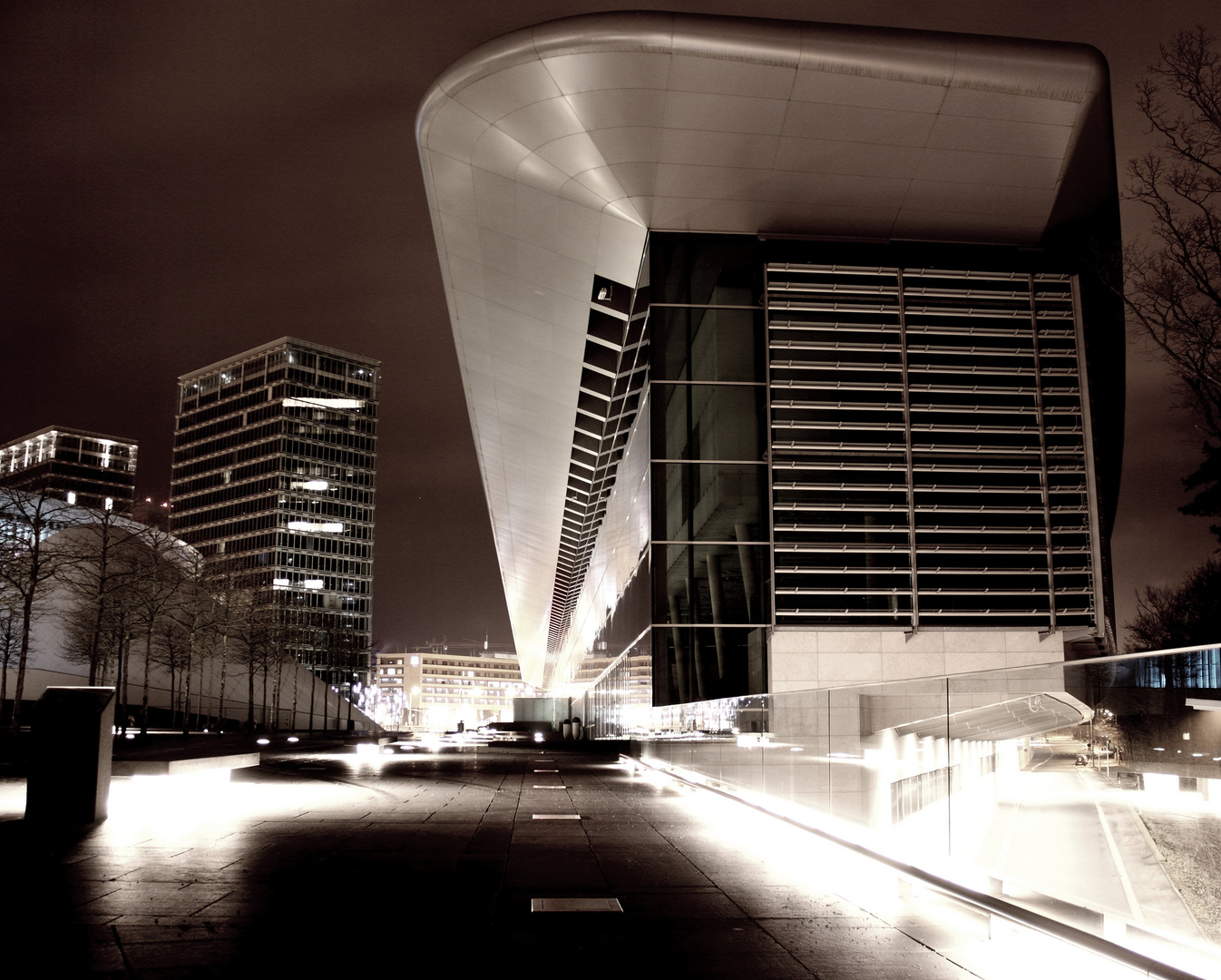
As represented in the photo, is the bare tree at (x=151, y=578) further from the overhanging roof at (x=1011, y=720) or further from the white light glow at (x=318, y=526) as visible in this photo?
the white light glow at (x=318, y=526)

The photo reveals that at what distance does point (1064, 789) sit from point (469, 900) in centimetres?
407

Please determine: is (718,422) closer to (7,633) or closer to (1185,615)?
(7,633)

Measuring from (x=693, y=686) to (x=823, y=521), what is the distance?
449 centimetres

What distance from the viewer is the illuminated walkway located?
6094 millimetres

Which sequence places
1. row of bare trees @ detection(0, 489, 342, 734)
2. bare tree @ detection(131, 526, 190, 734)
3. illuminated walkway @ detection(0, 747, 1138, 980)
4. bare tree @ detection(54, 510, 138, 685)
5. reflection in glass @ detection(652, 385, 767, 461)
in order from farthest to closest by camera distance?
bare tree @ detection(131, 526, 190, 734), bare tree @ detection(54, 510, 138, 685), row of bare trees @ detection(0, 489, 342, 734), reflection in glass @ detection(652, 385, 767, 461), illuminated walkway @ detection(0, 747, 1138, 980)

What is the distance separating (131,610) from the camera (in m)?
41.3

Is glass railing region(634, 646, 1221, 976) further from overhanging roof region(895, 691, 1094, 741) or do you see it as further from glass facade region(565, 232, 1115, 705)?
glass facade region(565, 232, 1115, 705)

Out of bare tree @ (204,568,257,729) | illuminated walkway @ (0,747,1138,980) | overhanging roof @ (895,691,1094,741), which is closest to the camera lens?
illuminated walkway @ (0,747,1138,980)

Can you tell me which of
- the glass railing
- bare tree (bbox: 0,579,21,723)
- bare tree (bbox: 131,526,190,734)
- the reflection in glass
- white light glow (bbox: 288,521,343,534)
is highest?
white light glow (bbox: 288,521,343,534)

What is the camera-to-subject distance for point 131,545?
5984 centimetres

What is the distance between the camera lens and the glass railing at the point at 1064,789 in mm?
4977

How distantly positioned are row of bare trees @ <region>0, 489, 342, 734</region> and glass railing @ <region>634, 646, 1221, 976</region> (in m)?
23.5

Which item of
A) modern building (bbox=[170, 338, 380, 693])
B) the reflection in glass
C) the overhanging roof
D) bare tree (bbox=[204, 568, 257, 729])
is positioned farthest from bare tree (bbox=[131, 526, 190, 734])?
modern building (bbox=[170, 338, 380, 693])

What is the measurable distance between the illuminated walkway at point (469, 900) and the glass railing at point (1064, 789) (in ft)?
1.40
